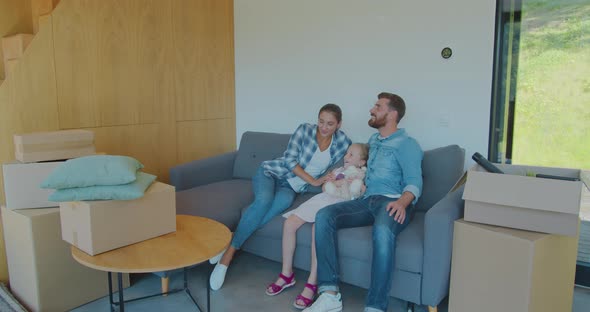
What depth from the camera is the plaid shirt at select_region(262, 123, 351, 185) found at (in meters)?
2.84

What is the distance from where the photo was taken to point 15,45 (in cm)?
315

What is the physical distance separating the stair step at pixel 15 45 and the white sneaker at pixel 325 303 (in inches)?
106

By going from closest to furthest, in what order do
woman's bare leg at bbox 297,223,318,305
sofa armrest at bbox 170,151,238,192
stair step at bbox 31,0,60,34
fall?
1. woman's bare leg at bbox 297,223,318,305
2. sofa armrest at bbox 170,151,238,192
3. stair step at bbox 31,0,60,34

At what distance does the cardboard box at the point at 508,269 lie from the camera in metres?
1.78

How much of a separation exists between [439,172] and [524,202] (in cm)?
78

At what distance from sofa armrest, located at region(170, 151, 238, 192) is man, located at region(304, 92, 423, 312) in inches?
48.3

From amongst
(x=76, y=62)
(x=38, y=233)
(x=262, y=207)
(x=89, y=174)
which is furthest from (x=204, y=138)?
(x=89, y=174)

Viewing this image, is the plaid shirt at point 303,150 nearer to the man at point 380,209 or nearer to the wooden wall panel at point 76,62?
the man at point 380,209

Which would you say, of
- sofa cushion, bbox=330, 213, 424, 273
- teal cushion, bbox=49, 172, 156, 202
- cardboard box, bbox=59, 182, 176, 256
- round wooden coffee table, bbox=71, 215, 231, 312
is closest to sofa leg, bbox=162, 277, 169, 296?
round wooden coffee table, bbox=71, 215, 231, 312

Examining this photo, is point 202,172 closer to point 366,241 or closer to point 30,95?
point 30,95

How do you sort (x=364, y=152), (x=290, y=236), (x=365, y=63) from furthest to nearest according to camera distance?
(x=365, y=63)
(x=364, y=152)
(x=290, y=236)

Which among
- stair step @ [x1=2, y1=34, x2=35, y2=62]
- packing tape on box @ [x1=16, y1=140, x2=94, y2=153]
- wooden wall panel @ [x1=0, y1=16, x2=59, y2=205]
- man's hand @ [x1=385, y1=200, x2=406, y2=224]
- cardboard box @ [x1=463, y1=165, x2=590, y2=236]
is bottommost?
man's hand @ [x1=385, y1=200, x2=406, y2=224]

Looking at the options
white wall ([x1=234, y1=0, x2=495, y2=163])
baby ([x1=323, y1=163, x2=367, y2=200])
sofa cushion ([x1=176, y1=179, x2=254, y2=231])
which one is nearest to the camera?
baby ([x1=323, y1=163, x2=367, y2=200])

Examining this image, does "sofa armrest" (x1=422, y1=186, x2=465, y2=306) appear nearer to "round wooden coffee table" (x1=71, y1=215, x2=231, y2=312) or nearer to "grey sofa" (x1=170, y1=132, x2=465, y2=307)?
"grey sofa" (x1=170, y1=132, x2=465, y2=307)
